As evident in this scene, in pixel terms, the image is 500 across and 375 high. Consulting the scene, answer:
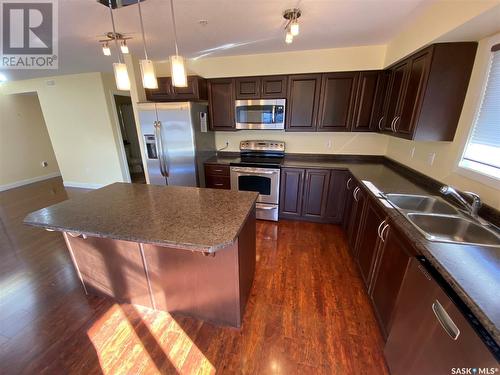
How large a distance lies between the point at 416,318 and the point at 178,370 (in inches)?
56.4

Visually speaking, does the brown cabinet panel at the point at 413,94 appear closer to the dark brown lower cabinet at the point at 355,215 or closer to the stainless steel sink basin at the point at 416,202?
the stainless steel sink basin at the point at 416,202

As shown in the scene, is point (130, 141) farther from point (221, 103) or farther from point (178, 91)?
point (221, 103)

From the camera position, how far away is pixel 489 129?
1531 millimetres

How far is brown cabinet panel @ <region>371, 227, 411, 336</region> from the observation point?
1.31m

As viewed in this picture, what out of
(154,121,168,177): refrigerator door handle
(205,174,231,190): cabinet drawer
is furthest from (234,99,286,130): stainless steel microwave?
(154,121,168,177): refrigerator door handle

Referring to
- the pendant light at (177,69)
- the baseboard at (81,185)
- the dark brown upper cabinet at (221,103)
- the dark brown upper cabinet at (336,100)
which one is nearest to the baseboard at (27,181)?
the baseboard at (81,185)

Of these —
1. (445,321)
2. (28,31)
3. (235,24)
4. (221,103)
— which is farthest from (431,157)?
(28,31)

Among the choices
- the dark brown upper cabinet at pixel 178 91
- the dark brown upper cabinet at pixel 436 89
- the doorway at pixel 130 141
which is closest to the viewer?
the dark brown upper cabinet at pixel 436 89

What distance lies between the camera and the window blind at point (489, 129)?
4.84 ft

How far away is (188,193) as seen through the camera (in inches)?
76.7

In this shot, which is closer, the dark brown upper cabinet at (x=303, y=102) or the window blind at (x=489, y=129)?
the window blind at (x=489, y=129)

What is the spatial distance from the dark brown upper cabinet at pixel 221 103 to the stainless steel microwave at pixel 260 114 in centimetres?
13

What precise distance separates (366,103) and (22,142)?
761cm

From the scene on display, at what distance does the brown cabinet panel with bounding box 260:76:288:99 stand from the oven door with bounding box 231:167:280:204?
109cm
